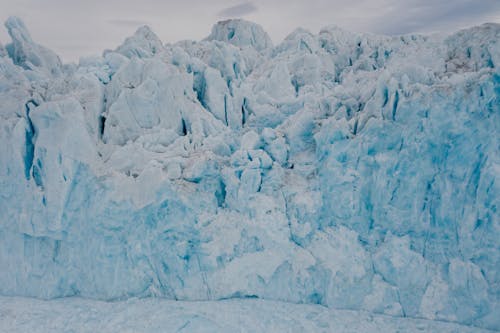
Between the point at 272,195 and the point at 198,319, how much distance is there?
303cm

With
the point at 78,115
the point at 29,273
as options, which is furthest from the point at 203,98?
the point at 29,273

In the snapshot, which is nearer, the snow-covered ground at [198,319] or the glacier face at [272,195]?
the snow-covered ground at [198,319]

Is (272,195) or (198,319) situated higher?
(272,195)

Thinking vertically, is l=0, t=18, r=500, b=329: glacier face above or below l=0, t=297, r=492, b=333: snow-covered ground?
above

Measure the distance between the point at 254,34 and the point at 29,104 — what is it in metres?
10.2

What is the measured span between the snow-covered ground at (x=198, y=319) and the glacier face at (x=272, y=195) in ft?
0.97

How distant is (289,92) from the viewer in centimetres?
1174

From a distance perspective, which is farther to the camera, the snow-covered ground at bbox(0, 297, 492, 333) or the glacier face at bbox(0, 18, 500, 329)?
the glacier face at bbox(0, 18, 500, 329)

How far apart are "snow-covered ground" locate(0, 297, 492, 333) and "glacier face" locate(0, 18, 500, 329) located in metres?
0.30

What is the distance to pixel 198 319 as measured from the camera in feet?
25.2

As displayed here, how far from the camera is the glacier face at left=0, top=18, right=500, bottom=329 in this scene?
7746mm

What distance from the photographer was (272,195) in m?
→ 8.60

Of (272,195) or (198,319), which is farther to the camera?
(272,195)

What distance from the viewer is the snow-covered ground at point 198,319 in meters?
7.45
